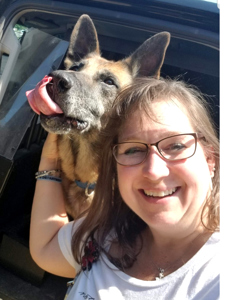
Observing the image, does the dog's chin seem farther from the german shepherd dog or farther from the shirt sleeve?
the shirt sleeve

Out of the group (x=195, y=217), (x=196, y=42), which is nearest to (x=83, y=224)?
(x=195, y=217)

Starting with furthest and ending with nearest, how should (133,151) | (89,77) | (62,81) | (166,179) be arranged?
(89,77)
(62,81)
(133,151)
(166,179)

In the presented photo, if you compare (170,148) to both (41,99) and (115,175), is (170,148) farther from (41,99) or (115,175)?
(41,99)

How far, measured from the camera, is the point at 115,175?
1310 millimetres

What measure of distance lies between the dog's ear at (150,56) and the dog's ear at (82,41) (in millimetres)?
294

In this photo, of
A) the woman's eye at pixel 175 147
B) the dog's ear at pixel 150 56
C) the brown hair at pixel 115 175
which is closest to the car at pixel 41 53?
the dog's ear at pixel 150 56

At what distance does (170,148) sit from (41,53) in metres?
1.55

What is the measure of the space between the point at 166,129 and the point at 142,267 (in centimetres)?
51

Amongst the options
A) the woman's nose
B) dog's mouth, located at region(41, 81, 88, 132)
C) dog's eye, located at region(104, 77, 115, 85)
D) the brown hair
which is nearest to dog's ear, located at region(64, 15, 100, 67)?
dog's eye, located at region(104, 77, 115, 85)

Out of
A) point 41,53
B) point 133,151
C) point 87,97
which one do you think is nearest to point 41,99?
point 87,97

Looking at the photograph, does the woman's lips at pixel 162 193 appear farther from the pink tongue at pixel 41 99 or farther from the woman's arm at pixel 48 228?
the pink tongue at pixel 41 99

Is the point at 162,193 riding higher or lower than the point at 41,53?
lower

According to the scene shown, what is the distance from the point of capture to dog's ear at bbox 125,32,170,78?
77.4 inches

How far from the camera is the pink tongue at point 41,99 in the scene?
151 cm
